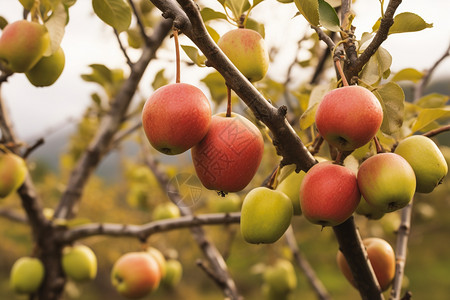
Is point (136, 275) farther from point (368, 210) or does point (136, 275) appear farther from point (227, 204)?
point (368, 210)

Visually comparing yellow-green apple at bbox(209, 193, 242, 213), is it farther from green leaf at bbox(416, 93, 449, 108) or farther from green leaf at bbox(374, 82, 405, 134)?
green leaf at bbox(374, 82, 405, 134)

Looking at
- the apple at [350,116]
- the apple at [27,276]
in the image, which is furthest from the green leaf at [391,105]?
the apple at [27,276]

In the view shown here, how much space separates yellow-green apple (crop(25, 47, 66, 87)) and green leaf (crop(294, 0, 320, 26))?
474 millimetres

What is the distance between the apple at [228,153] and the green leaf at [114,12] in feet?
0.86

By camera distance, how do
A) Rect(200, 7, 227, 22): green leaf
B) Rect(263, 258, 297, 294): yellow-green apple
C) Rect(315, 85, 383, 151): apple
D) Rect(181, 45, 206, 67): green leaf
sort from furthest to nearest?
Rect(263, 258, 297, 294): yellow-green apple
Rect(200, 7, 227, 22): green leaf
Rect(181, 45, 206, 67): green leaf
Rect(315, 85, 383, 151): apple

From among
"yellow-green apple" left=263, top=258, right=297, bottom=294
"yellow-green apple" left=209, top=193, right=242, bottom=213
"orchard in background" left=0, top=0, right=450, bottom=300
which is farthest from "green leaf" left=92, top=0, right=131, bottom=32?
"yellow-green apple" left=263, top=258, right=297, bottom=294

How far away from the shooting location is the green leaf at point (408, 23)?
0.66 m

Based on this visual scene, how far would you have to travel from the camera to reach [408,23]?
2.20 feet

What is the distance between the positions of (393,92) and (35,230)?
127 cm

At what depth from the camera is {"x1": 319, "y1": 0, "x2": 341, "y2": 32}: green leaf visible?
66 centimetres

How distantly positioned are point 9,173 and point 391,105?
0.99 meters

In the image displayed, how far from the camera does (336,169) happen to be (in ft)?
2.02

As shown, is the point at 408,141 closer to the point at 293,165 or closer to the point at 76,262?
the point at 293,165

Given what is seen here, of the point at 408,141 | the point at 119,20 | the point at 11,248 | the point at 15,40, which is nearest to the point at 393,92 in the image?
the point at 408,141
